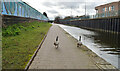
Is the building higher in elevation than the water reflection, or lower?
higher

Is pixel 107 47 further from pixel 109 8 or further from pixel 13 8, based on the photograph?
pixel 109 8

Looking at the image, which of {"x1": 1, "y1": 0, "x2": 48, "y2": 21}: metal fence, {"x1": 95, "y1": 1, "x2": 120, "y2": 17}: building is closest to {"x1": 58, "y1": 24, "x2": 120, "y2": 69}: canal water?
{"x1": 1, "y1": 0, "x2": 48, "y2": 21}: metal fence

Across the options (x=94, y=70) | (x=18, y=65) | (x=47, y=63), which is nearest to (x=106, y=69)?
(x=94, y=70)

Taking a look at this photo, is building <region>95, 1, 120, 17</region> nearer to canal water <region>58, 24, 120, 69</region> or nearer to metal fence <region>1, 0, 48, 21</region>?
canal water <region>58, 24, 120, 69</region>

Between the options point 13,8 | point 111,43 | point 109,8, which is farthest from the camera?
point 109,8

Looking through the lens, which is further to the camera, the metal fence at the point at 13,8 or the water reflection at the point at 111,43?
the metal fence at the point at 13,8

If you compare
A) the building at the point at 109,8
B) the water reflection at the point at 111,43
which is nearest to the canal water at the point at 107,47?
the water reflection at the point at 111,43

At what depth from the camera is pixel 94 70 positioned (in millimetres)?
5180

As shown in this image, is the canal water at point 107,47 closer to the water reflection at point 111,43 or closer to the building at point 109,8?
the water reflection at point 111,43

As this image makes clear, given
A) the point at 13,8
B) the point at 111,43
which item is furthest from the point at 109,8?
the point at 13,8

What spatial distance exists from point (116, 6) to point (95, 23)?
34.3 ft

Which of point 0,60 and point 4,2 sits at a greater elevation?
point 4,2

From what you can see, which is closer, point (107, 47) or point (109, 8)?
point (107, 47)

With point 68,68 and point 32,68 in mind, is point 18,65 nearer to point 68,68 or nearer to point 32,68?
point 32,68
